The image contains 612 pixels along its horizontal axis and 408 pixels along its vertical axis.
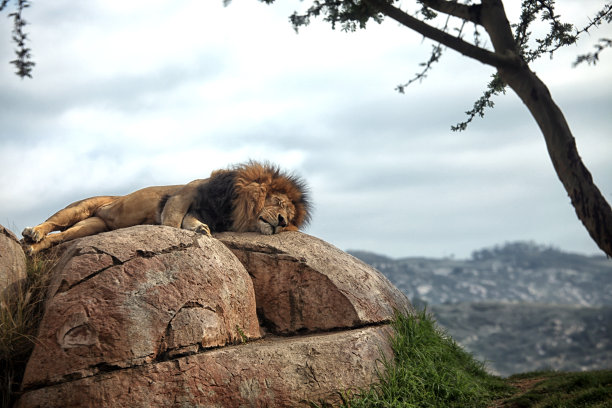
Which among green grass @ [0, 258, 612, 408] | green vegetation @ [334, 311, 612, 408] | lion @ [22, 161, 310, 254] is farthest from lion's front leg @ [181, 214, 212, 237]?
green vegetation @ [334, 311, 612, 408]

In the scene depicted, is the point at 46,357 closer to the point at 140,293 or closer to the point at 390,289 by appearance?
the point at 140,293

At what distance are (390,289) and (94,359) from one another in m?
3.71

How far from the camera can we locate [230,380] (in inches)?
210

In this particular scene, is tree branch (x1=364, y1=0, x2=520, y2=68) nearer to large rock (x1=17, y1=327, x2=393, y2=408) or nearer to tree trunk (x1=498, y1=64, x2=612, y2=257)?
tree trunk (x1=498, y1=64, x2=612, y2=257)

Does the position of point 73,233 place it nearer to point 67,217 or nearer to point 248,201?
point 67,217

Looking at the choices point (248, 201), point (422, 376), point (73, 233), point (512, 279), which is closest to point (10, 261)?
point (73, 233)

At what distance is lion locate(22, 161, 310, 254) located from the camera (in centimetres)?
707

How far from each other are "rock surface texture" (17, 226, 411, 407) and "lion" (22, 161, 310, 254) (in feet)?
2.42

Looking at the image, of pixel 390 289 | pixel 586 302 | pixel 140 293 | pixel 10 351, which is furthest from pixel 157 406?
pixel 586 302

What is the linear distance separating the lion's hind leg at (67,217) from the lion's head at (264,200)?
2032 mm

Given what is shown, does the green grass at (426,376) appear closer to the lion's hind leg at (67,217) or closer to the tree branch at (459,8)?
the tree branch at (459,8)

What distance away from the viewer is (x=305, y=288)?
22.4ft

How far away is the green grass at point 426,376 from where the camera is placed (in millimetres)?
5906

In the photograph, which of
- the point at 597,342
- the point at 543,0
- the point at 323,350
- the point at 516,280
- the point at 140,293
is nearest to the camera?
the point at 140,293
